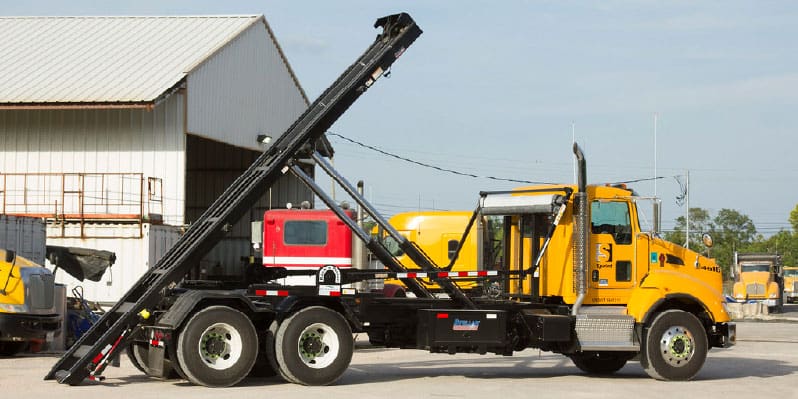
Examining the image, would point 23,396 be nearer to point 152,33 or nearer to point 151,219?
point 151,219

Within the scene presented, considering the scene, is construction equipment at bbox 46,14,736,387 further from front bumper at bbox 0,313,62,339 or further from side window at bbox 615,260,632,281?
front bumper at bbox 0,313,62,339

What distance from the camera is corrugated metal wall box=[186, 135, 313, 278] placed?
42781 mm

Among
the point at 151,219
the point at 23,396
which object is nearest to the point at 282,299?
the point at 23,396

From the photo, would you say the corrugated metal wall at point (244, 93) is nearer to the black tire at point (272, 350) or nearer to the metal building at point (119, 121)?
the metal building at point (119, 121)

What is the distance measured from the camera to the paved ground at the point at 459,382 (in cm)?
1442

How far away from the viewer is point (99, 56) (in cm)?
3659

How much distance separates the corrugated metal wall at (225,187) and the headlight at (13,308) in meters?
21.5

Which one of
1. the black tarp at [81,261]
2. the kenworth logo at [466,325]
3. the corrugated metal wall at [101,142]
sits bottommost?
the kenworth logo at [466,325]

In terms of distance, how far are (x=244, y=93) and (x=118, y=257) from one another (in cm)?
1121

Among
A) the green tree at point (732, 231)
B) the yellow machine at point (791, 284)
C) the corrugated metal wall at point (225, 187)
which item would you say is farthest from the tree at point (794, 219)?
the corrugated metal wall at point (225, 187)

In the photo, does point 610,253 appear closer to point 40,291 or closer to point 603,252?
point 603,252

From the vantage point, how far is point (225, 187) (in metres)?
45.1

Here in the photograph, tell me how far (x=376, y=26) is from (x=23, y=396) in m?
7.63

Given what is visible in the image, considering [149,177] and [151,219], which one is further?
[149,177]
